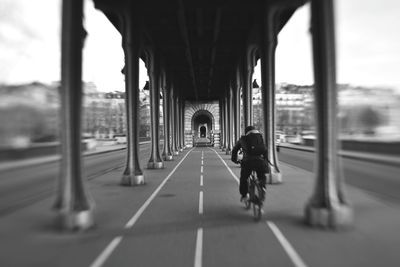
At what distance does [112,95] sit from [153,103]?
87.5 metres

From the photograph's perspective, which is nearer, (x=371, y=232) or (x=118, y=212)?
(x=371, y=232)

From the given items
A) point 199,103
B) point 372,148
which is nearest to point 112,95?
point 199,103

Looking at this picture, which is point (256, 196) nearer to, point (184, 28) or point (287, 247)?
point (287, 247)

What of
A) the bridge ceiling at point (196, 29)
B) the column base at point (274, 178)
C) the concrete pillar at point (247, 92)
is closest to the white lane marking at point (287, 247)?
the column base at point (274, 178)

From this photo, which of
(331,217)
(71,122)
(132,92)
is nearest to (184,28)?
(132,92)

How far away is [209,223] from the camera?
330 inches

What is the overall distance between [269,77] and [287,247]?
1064 centimetres

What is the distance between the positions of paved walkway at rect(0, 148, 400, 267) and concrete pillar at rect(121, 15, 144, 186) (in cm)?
403

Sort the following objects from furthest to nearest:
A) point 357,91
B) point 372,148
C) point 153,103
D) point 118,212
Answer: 1. point 357,91
2. point 372,148
3. point 153,103
4. point 118,212

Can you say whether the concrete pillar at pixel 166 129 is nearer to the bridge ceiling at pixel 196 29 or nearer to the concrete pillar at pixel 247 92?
the bridge ceiling at pixel 196 29

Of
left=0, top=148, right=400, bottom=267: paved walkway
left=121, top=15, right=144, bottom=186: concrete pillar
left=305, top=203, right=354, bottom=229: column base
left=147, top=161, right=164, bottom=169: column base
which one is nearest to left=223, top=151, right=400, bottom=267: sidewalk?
left=0, top=148, right=400, bottom=267: paved walkway

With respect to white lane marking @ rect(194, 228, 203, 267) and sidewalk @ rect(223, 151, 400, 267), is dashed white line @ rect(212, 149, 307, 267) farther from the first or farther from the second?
white lane marking @ rect(194, 228, 203, 267)

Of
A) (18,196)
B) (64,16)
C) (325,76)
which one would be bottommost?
(18,196)

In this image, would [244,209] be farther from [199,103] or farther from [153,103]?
[199,103]
